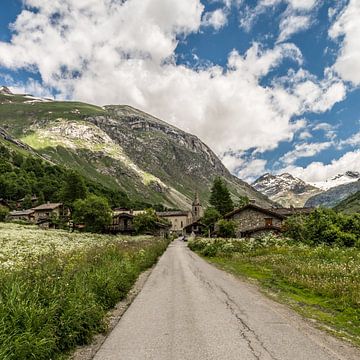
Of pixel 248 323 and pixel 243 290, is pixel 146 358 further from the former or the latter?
pixel 243 290

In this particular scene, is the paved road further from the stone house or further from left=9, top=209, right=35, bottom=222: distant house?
left=9, top=209, right=35, bottom=222: distant house

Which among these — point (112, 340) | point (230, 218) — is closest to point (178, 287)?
point (112, 340)

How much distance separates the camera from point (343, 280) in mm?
17297

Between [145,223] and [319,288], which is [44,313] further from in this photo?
[145,223]

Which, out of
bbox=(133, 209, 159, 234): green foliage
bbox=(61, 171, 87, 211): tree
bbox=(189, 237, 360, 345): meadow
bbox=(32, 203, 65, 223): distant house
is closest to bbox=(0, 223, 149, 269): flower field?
bbox=(189, 237, 360, 345): meadow

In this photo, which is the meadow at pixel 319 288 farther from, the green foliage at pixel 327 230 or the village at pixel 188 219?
the village at pixel 188 219

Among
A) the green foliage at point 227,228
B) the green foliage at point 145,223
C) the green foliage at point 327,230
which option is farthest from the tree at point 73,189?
the green foliage at point 327,230

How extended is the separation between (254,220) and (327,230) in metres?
29.6

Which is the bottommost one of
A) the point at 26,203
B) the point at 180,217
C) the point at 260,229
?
the point at 260,229

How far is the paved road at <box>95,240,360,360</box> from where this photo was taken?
8.28m

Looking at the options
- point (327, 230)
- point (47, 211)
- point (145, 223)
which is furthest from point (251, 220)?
point (47, 211)

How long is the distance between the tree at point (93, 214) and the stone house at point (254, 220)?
122 feet

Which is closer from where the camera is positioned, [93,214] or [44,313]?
[44,313]

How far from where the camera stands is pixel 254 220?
73.8m
